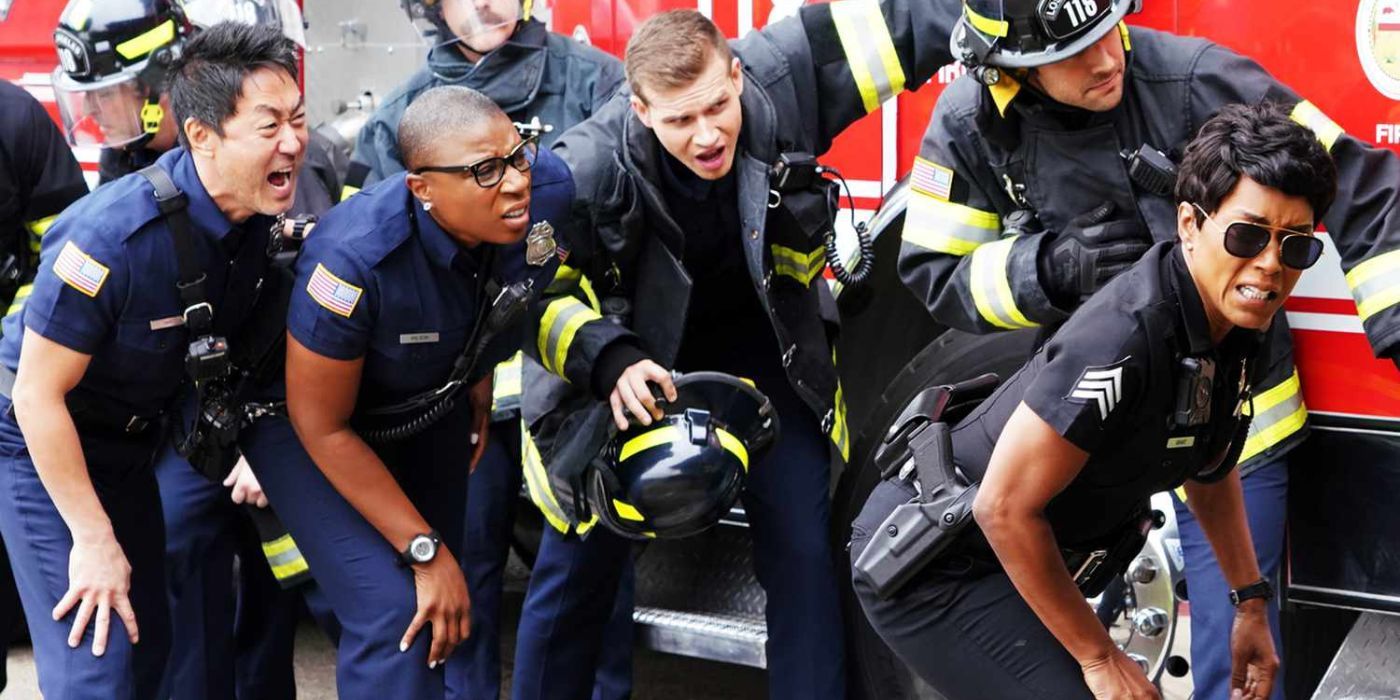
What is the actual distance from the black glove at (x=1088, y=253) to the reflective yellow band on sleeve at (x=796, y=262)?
51 centimetres

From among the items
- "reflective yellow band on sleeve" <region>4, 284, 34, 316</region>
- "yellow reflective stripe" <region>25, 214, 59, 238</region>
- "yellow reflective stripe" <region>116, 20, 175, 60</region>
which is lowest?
"reflective yellow band on sleeve" <region>4, 284, 34, 316</region>

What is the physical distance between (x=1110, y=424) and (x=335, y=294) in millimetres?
1402

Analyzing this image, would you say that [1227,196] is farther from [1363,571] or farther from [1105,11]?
[1363,571]

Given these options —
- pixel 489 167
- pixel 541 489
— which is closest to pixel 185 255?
pixel 489 167

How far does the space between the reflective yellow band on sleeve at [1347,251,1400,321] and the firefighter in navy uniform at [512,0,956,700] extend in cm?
100

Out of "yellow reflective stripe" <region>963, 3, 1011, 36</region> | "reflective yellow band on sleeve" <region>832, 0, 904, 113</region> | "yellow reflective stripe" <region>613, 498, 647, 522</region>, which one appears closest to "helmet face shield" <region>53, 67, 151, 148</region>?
"yellow reflective stripe" <region>613, 498, 647, 522</region>

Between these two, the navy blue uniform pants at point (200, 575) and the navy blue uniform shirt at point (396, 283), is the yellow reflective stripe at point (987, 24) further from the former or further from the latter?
the navy blue uniform pants at point (200, 575)

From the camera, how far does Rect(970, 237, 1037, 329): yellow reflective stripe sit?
343 cm

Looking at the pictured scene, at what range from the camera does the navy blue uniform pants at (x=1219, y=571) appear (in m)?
3.44

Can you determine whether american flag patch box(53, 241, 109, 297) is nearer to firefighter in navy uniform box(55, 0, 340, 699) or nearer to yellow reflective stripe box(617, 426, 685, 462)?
firefighter in navy uniform box(55, 0, 340, 699)

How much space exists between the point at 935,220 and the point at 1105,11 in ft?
1.82

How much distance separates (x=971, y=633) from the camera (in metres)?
2.84

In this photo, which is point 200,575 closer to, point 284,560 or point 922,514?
point 284,560

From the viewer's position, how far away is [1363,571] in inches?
135
